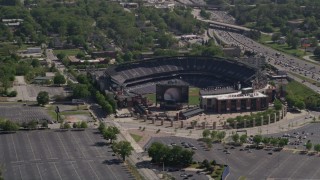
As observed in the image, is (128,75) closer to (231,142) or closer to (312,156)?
(231,142)

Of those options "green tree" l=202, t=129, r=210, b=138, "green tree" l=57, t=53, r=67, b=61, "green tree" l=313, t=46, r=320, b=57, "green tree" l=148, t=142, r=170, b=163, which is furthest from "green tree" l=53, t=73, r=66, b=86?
"green tree" l=313, t=46, r=320, b=57

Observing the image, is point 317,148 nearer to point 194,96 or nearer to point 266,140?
point 266,140

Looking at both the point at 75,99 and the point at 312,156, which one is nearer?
the point at 312,156

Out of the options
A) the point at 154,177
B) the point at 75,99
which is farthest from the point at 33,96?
the point at 154,177

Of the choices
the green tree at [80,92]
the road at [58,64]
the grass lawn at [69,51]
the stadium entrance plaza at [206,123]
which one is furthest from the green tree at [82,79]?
the grass lawn at [69,51]

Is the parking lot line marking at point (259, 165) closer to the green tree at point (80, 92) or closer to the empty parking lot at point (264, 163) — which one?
the empty parking lot at point (264, 163)

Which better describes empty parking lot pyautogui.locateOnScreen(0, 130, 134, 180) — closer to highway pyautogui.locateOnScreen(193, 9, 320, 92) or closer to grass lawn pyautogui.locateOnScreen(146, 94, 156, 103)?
grass lawn pyautogui.locateOnScreen(146, 94, 156, 103)

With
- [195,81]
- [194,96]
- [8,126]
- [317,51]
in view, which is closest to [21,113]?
[8,126]
